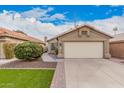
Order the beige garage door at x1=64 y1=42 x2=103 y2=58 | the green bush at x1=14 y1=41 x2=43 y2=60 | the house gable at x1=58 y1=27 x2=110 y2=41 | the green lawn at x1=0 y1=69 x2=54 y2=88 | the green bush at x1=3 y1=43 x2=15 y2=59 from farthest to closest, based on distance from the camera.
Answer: the green bush at x1=3 y1=43 x2=15 y2=59, the house gable at x1=58 y1=27 x2=110 y2=41, the beige garage door at x1=64 y1=42 x2=103 y2=58, the green bush at x1=14 y1=41 x2=43 y2=60, the green lawn at x1=0 y1=69 x2=54 y2=88

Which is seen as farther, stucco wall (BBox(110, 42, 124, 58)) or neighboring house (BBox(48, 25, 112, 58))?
stucco wall (BBox(110, 42, 124, 58))

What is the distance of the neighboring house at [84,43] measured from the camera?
2027 cm

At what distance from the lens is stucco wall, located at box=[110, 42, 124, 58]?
67.4ft

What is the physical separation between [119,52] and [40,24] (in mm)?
26507

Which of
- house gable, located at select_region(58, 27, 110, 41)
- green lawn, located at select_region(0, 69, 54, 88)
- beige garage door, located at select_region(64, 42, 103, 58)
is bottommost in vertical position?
green lawn, located at select_region(0, 69, 54, 88)

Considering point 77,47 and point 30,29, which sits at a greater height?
point 30,29

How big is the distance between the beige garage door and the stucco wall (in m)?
2.25

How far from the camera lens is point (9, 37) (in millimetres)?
22266

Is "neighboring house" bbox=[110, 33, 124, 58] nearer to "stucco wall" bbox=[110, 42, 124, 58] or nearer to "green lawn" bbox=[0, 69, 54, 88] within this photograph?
"stucco wall" bbox=[110, 42, 124, 58]

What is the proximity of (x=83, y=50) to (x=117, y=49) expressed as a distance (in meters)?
4.43

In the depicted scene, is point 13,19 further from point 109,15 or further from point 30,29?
point 109,15

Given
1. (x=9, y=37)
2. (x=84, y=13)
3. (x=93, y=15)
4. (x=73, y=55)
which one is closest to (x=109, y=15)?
(x=93, y=15)

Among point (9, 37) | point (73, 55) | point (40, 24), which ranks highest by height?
point (40, 24)

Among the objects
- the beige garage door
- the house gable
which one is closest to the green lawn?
the beige garage door
